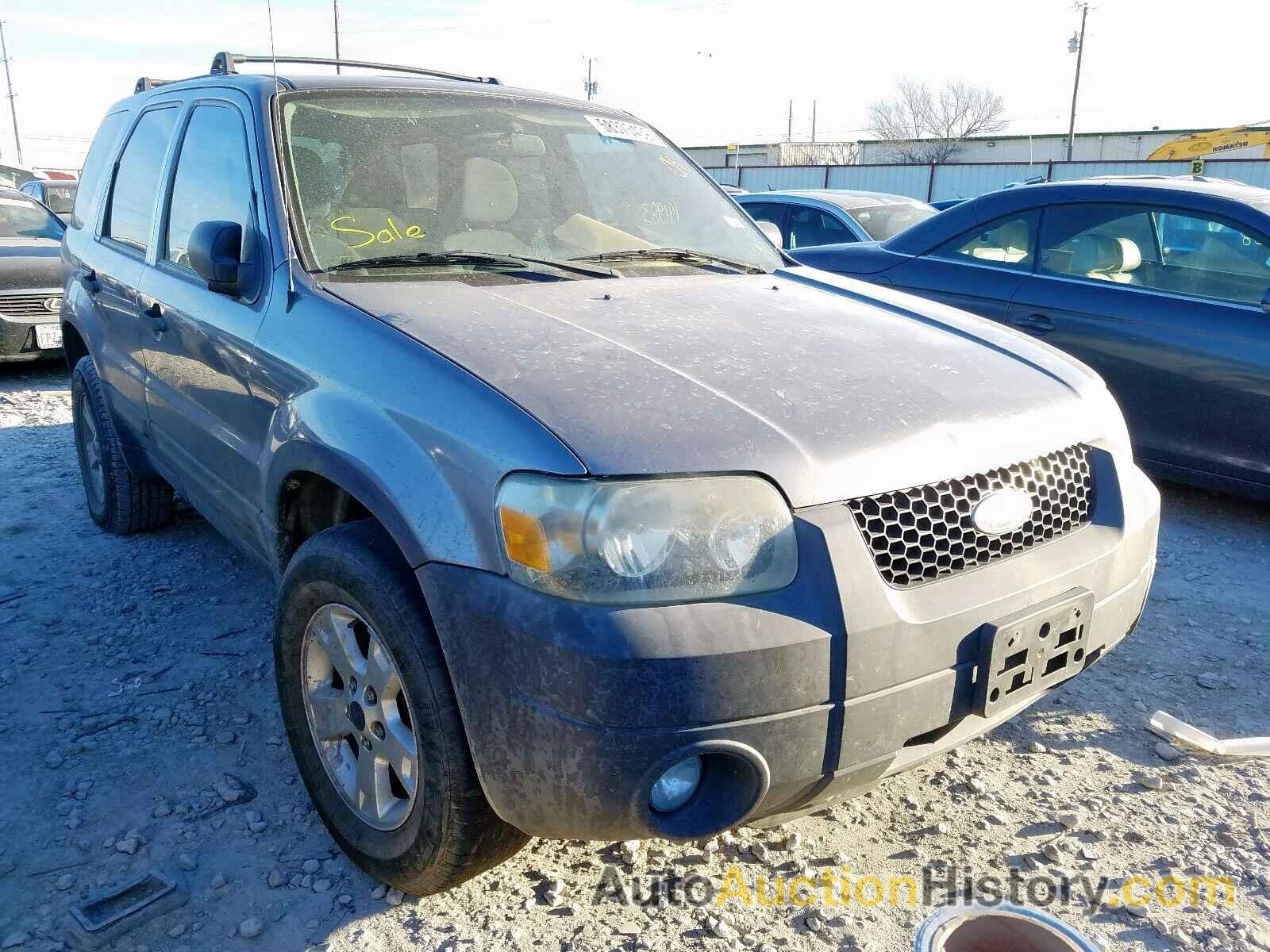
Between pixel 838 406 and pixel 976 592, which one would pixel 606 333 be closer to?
pixel 838 406

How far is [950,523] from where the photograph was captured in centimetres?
204

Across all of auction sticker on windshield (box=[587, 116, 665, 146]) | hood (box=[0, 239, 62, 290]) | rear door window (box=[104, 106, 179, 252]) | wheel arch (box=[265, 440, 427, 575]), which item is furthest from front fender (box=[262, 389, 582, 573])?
hood (box=[0, 239, 62, 290])

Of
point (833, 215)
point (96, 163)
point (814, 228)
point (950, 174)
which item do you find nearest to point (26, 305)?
point (96, 163)

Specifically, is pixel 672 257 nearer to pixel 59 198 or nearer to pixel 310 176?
pixel 310 176

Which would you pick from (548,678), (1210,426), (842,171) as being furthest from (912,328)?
(842,171)

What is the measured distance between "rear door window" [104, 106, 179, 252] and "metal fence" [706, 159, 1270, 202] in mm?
25346

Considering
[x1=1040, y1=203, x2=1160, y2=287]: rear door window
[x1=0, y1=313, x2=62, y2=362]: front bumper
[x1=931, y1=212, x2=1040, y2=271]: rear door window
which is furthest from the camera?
[x1=0, y1=313, x2=62, y2=362]: front bumper

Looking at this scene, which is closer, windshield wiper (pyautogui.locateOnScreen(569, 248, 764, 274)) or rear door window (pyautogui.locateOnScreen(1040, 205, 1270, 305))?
windshield wiper (pyautogui.locateOnScreen(569, 248, 764, 274))

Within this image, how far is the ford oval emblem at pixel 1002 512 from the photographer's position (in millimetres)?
2070

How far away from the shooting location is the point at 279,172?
2803mm

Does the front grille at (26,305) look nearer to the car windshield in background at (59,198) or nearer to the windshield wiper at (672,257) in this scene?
the car windshield in background at (59,198)

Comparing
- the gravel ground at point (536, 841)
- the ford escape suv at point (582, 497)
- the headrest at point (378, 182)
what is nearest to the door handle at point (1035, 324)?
the gravel ground at point (536, 841)

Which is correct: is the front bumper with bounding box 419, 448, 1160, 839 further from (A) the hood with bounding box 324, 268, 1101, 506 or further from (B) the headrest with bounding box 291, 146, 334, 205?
(B) the headrest with bounding box 291, 146, 334, 205

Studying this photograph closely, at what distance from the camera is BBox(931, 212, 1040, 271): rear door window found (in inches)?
208
